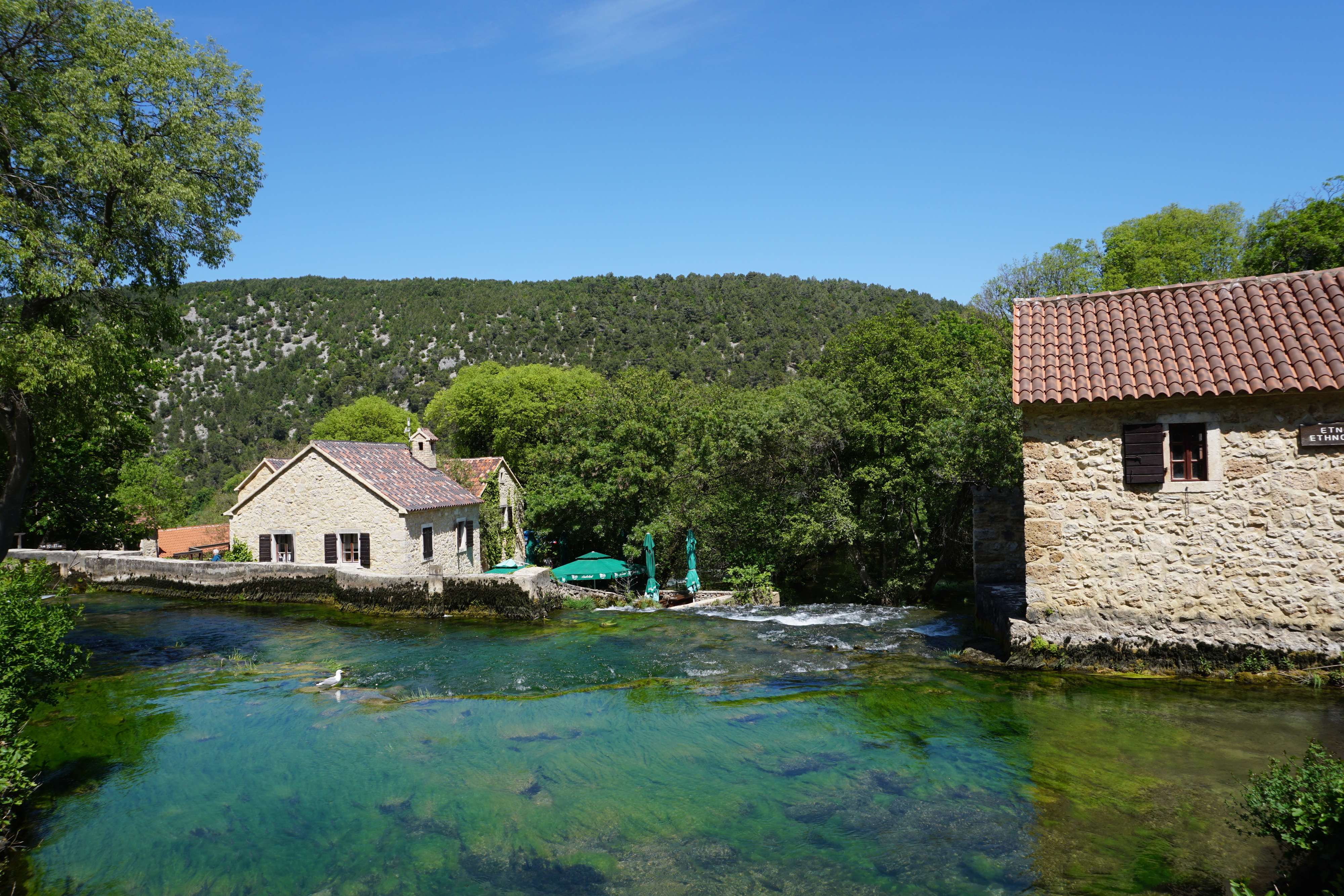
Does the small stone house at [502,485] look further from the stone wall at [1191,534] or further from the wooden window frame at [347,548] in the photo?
the stone wall at [1191,534]

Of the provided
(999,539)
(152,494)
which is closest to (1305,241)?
(999,539)

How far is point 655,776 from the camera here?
348 inches

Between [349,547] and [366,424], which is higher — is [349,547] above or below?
below

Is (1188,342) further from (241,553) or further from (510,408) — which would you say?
(510,408)

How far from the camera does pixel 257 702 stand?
12148 millimetres

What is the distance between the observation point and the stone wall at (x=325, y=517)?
77.5ft

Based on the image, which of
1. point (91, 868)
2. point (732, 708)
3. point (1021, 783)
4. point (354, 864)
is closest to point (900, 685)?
point (732, 708)

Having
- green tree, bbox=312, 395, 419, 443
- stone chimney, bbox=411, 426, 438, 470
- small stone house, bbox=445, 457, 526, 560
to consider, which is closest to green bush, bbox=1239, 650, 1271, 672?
small stone house, bbox=445, 457, 526, 560

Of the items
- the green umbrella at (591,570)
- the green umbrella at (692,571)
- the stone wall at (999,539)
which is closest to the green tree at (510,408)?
the green umbrella at (591,570)

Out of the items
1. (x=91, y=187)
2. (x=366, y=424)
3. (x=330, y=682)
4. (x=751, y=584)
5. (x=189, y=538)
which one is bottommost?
(x=751, y=584)

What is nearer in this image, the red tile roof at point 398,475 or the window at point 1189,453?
the window at point 1189,453

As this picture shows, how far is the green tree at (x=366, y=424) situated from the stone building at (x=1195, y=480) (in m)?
51.0

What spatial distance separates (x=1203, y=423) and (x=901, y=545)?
13906mm

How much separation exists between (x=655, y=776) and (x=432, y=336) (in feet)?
280
